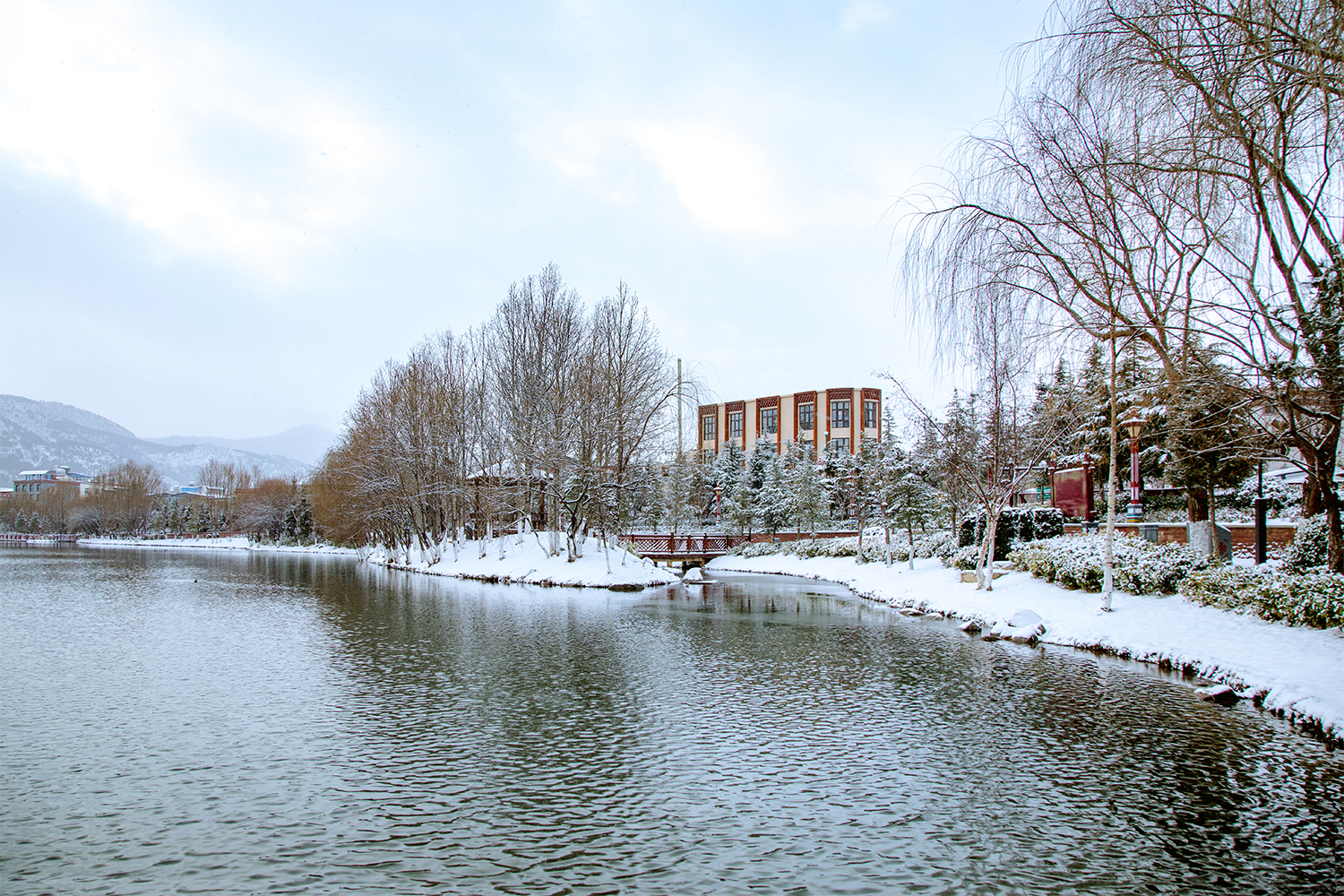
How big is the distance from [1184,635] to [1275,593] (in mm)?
1564

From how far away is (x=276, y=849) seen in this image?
612 centimetres

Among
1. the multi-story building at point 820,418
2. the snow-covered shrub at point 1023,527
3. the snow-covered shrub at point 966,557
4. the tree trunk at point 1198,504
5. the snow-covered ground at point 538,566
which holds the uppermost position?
the multi-story building at point 820,418

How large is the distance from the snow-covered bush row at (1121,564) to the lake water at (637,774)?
3286 mm

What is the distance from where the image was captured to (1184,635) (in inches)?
557

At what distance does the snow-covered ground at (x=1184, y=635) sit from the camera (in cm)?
1045

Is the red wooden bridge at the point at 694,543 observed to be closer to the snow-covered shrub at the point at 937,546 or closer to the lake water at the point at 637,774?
the snow-covered shrub at the point at 937,546

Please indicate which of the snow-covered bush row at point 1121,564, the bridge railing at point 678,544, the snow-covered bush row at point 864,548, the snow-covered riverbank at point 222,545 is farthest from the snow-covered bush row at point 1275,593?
the snow-covered riverbank at point 222,545

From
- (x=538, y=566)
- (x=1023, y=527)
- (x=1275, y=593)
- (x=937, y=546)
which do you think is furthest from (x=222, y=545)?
(x=1275, y=593)

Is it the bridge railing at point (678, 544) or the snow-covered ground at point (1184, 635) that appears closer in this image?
the snow-covered ground at point (1184, 635)

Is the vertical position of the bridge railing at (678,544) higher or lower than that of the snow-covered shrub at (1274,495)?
lower

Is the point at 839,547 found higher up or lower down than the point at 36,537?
higher up

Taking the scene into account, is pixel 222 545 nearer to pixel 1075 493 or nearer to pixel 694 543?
pixel 694 543

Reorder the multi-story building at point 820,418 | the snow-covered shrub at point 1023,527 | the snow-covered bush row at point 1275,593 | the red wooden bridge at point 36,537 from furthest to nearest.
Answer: the red wooden bridge at point 36,537 → the multi-story building at point 820,418 → the snow-covered shrub at point 1023,527 → the snow-covered bush row at point 1275,593

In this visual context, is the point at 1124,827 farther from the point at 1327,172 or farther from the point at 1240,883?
the point at 1327,172
